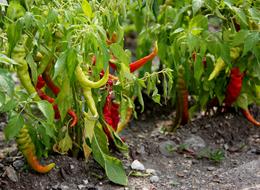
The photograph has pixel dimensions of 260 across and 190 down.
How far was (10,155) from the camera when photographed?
3.10 meters

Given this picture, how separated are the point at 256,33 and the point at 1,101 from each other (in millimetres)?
1230

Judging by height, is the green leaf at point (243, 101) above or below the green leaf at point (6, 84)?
below

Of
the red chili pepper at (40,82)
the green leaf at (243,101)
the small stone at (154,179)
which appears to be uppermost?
the red chili pepper at (40,82)

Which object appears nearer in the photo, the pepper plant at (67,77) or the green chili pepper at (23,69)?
the pepper plant at (67,77)

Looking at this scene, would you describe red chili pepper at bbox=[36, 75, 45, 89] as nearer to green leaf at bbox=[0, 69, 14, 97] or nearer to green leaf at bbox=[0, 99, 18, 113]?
green leaf at bbox=[0, 99, 18, 113]

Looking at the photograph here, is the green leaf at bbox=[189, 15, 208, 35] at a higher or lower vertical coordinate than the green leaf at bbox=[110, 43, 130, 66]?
higher

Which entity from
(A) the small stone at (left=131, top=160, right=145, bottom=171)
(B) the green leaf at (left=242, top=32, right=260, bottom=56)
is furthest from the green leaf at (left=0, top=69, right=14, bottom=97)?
(B) the green leaf at (left=242, top=32, right=260, bottom=56)

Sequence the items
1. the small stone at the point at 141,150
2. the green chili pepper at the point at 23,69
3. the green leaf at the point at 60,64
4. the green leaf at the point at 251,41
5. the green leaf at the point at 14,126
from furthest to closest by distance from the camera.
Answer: the small stone at the point at 141,150 → the green leaf at the point at 251,41 → the green chili pepper at the point at 23,69 → the green leaf at the point at 14,126 → the green leaf at the point at 60,64

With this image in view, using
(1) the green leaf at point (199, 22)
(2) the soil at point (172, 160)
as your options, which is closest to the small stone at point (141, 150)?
(2) the soil at point (172, 160)

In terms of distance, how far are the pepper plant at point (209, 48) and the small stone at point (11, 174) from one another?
91cm

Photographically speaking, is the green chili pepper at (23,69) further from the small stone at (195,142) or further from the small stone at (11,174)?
the small stone at (195,142)

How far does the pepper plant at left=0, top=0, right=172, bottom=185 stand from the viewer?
7.46 ft

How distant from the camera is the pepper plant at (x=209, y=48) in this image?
2.76 m

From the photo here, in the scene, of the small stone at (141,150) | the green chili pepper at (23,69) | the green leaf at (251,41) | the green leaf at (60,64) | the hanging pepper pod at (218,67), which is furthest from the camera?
the small stone at (141,150)
